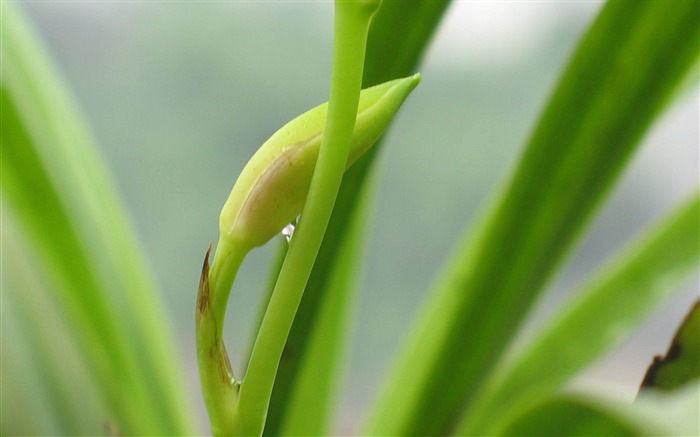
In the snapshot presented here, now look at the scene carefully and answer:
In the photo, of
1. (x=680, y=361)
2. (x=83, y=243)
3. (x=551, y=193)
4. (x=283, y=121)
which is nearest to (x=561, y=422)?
(x=680, y=361)

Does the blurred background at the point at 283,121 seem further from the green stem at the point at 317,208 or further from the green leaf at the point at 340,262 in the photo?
the green stem at the point at 317,208

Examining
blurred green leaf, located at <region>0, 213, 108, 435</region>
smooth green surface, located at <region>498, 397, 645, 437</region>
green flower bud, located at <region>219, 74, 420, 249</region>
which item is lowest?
blurred green leaf, located at <region>0, 213, 108, 435</region>

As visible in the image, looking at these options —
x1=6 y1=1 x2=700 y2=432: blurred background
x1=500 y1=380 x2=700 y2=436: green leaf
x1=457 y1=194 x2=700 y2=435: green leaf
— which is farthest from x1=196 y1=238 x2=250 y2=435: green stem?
x1=6 y1=1 x2=700 y2=432: blurred background

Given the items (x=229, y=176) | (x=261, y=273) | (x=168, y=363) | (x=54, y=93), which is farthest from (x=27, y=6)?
(x=168, y=363)

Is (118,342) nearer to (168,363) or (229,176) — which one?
(168,363)

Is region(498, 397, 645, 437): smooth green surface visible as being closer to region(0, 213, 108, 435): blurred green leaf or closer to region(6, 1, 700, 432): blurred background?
region(0, 213, 108, 435): blurred green leaf

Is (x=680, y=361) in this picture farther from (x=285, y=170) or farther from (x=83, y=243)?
(x=83, y=243)
